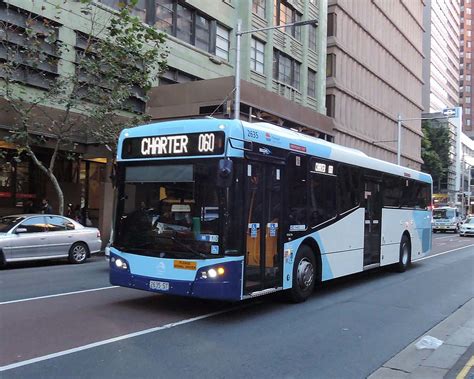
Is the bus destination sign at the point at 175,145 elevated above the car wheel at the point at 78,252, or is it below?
above

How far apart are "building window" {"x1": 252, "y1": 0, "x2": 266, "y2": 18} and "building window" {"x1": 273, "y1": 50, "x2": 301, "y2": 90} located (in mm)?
2811

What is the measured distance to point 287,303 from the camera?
9148mm

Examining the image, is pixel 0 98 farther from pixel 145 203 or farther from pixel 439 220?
pixel 439 220

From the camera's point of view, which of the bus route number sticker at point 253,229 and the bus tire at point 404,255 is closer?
the bus route number sticker at point 253,229

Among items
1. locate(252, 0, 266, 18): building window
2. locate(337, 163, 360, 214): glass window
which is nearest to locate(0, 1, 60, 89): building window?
locate(337, 163, 360, 214): glass window

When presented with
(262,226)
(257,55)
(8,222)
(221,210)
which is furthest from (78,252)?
(257,55)

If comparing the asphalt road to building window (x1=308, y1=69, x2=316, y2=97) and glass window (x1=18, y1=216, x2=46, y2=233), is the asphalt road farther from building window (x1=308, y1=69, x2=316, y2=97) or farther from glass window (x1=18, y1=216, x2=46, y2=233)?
building window (x1=308, y1=69, x2=316, y2=97)

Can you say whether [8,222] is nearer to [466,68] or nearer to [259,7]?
[259,7]

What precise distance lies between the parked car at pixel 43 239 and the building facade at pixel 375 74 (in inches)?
1168

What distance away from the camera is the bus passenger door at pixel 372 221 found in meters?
11.9

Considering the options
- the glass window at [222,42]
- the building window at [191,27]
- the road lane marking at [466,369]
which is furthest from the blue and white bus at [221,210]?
the glass window at [222,42]

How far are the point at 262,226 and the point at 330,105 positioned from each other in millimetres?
35888

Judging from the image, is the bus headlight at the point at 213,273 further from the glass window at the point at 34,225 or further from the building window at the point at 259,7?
the building window at the point at 259,7

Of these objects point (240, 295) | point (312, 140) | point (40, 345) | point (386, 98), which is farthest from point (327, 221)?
point (386, 98)
